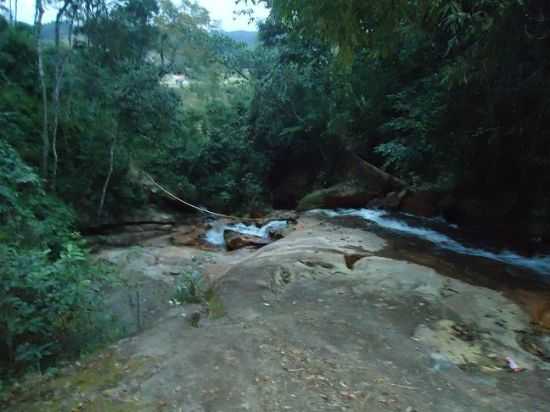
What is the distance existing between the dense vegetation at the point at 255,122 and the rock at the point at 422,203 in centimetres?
34

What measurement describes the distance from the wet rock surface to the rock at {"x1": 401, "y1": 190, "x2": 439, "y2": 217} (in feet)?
15.2

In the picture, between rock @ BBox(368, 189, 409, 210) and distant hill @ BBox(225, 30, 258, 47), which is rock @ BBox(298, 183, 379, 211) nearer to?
rock @ BBox(368, 189, 409, 210)

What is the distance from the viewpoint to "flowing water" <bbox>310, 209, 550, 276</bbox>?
6082 mm

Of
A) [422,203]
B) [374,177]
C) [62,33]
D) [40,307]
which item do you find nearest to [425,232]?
[422,203]

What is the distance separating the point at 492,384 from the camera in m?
2.71

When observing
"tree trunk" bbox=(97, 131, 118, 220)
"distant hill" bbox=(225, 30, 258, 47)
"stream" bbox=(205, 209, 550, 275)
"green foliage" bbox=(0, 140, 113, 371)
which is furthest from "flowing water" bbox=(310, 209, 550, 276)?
"distant hill" bbox=(225, 30, 258, 47)

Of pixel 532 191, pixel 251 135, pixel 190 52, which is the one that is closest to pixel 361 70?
pixel 532 191

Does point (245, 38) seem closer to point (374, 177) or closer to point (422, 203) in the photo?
point (374, 177)

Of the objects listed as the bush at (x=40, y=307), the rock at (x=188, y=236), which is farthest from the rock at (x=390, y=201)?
the bush at (x=40, y=307)

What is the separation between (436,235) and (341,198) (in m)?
3.99

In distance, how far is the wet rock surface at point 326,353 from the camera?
246cm

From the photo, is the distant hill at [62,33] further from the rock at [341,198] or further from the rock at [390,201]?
the rock at [390,201]

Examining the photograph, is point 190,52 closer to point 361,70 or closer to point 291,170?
point 291,170

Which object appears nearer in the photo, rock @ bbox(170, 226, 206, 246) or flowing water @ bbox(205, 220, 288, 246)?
rock @ bbox(170, 226, 206, 246)
